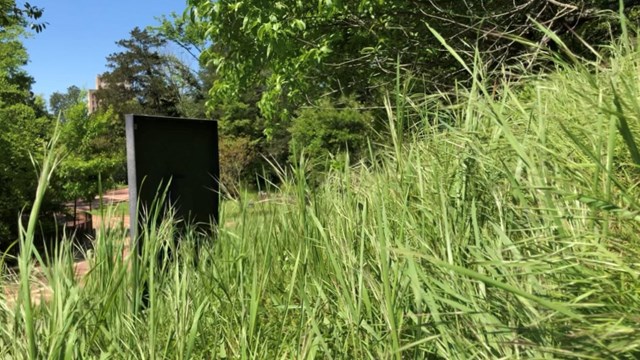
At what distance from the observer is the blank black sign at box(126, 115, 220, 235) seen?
346cm

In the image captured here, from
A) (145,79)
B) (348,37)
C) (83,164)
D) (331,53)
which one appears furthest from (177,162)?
(145,79)

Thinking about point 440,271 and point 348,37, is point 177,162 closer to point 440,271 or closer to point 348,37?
point 440,271

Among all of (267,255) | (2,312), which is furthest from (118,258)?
(267,255)

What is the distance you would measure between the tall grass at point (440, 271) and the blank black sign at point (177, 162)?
3.78 ft

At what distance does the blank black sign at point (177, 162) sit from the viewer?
346cm

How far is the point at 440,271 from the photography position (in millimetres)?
1519

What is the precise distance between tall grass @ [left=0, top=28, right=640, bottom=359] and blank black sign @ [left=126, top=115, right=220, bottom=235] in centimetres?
115

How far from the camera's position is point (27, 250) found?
1489 millimetres

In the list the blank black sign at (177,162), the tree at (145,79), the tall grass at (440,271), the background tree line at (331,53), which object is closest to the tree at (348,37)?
the background tree line at (331,53)

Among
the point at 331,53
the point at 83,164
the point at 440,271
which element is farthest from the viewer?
the point at 83,164

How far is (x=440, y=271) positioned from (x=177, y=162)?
110 inches

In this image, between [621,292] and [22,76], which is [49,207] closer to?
[621,292]

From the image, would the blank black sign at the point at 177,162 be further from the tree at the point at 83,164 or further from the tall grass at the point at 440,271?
the tree at the point at 83,164

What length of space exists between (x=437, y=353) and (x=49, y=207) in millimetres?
11497
